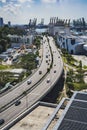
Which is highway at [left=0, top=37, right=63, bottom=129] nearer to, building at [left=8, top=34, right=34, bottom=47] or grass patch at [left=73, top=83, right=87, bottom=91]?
grass patch at [left=73, top=83, right=87, bottom=91]

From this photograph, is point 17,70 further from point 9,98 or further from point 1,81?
point 9,98

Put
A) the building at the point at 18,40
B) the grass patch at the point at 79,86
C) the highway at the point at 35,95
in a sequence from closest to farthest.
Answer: the highway at the point at 35,95 → the grass patch at the point at 79,86 → the building at the point at 18,40

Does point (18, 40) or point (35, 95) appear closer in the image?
point (35, 95)

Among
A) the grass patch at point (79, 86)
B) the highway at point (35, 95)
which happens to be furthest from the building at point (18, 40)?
the grass patch at point (79, 86)

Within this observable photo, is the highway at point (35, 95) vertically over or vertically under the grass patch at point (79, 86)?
over

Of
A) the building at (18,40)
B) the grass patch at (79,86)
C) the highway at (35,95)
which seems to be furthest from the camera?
the building at (18,40)

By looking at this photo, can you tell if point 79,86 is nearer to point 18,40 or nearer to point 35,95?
point 35,95

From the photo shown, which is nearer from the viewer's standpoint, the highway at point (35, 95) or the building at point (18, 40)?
the highway at point (35, 95)

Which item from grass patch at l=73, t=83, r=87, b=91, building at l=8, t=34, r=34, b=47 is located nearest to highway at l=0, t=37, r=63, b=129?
grass patch at l=73, t=83, r=87, b=91

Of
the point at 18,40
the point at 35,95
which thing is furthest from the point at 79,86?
the point at 18,40

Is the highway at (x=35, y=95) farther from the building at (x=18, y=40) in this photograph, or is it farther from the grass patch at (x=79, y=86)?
the building at (x=18, y=40)

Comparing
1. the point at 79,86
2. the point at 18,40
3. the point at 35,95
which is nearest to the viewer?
the point at 35,95

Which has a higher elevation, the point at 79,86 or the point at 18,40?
the point at 18,40
